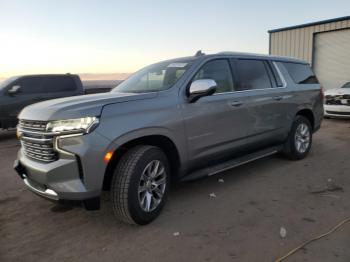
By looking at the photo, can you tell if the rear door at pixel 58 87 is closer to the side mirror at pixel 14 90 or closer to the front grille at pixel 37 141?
the side mirror at pixel 14 90

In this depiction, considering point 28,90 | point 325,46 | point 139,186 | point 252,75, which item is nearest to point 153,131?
point 139,186

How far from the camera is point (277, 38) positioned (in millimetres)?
18047

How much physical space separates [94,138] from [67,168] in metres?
0.38

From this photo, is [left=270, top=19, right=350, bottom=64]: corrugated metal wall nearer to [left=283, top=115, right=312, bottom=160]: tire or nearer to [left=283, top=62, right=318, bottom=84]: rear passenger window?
[left=283, top=62, right=318, bottom=84]: rear passenger window

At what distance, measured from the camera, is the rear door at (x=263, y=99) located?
4.87 metres

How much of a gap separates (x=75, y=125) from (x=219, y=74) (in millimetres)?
2218

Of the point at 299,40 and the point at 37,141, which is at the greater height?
the point at 299,40

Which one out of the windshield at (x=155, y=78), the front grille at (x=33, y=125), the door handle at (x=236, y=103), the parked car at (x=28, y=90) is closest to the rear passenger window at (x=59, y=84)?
the parked car at (x=28, y=90)

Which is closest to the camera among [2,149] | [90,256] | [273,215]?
[90,256]

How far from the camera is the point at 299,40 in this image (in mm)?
16766

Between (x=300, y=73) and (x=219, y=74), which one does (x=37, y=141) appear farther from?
(x=300, y=73)

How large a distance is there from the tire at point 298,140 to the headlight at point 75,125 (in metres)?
3.90

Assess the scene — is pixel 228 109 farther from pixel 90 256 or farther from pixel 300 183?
pixel 90 256

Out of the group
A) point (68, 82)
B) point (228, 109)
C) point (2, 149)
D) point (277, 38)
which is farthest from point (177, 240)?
point (277, 38)
